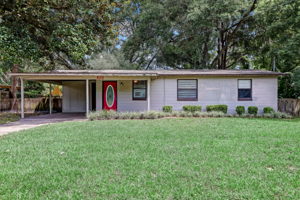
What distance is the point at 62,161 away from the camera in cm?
380

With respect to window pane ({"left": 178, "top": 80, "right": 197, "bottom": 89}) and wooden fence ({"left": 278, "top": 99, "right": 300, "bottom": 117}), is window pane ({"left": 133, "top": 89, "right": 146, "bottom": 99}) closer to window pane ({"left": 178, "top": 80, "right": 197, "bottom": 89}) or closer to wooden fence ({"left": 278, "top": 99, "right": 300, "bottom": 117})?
window pane ({"left": 178, "top": 80, "right": 197, "bottom": 89})

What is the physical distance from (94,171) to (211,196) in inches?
74.5

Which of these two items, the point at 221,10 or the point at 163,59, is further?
the point at 163,59

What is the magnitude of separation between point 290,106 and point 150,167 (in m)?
11.8

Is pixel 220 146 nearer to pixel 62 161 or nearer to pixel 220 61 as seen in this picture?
pixel 62 161

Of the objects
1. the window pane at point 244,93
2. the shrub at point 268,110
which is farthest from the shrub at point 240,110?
the shrub at point 268,110

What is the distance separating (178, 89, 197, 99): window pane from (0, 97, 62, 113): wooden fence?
9.93 m

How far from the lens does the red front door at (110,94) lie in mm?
11977

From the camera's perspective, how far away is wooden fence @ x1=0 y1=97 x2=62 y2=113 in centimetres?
1516

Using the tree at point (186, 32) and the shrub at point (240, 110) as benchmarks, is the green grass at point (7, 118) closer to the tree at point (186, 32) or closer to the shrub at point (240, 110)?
the shrub at point (240, 110)

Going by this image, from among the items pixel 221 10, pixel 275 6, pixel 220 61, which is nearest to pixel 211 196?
pixel 275 6

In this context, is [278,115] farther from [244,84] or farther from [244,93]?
[244,84]

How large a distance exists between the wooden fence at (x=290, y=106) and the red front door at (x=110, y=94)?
33.8 ft

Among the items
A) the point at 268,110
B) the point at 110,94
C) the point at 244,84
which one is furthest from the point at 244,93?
the point at 110,94
